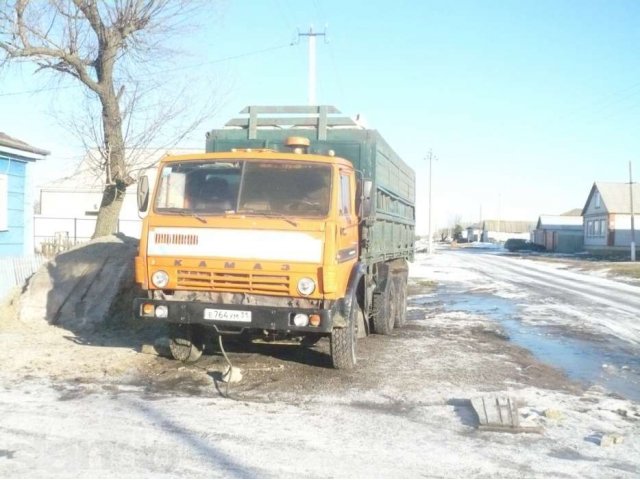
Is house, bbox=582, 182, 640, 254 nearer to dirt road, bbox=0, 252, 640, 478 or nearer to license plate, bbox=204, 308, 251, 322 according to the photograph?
dirt road, bbox=0, 252, 640, 478

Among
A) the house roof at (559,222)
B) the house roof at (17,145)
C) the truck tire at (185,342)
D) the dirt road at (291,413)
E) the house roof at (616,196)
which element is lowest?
the dirt road at (291,413)

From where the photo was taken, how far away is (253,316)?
689 centimetres

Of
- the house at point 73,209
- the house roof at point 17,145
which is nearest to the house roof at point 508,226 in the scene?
the house at point 73,209

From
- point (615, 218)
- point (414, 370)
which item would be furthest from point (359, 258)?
point (615, 218)

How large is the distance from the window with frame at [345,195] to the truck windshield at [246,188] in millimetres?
275

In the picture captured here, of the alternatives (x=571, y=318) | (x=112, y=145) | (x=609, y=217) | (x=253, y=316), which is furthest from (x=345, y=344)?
(x=609, y=217)

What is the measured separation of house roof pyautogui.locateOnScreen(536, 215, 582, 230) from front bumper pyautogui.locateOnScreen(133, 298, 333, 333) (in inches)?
2696

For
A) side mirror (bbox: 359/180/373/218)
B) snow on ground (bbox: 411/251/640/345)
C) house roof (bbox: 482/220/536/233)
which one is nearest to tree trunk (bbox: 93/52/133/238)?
side mirror (bbox: 359/180/373/218)

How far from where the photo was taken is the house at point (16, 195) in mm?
14305

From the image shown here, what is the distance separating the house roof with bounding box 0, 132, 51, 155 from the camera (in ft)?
45.8

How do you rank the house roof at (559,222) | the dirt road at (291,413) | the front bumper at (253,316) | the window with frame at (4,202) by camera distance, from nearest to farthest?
the dirt road at (291,413)
the front bumper at (253,316)
the window with frame at (4,202)
the house roof at (559,222)

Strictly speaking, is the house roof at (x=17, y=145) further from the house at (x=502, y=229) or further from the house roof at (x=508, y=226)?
the house roof at (x=508, y=226)

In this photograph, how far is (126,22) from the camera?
1482 cm

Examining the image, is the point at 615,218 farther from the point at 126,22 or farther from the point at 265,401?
the point at 265,401
